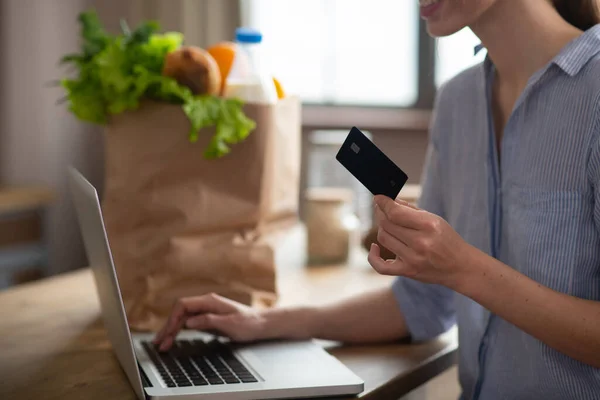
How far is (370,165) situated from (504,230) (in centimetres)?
32

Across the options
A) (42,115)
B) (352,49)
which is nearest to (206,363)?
(42,115)

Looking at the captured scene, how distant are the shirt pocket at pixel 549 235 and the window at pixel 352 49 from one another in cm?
247

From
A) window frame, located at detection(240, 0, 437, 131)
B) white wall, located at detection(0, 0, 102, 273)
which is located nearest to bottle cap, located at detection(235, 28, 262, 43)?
white wall, located at detection(0, 0, 102, 273)

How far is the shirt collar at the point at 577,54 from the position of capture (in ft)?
2.99

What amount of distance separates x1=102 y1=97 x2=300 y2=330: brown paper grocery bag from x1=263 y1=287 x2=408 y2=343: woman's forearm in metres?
0.09

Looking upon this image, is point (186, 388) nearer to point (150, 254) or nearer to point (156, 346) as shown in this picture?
point (156, 346)

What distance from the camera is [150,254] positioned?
3.47ft

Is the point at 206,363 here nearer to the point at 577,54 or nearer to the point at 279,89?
the point at 279,89

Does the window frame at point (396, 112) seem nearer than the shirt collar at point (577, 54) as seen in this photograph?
No

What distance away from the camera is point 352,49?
11.6 ft

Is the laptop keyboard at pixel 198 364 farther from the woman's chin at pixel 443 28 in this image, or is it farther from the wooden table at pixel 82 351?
the woman's chin at pixel 443 28

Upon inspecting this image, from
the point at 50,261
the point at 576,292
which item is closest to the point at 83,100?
the point at 576,292

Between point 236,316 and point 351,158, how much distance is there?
0.33 metres

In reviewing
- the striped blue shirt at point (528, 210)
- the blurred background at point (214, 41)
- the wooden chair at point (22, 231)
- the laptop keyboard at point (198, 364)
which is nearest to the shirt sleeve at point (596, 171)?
the striped blue shirt at point (528, 210)
